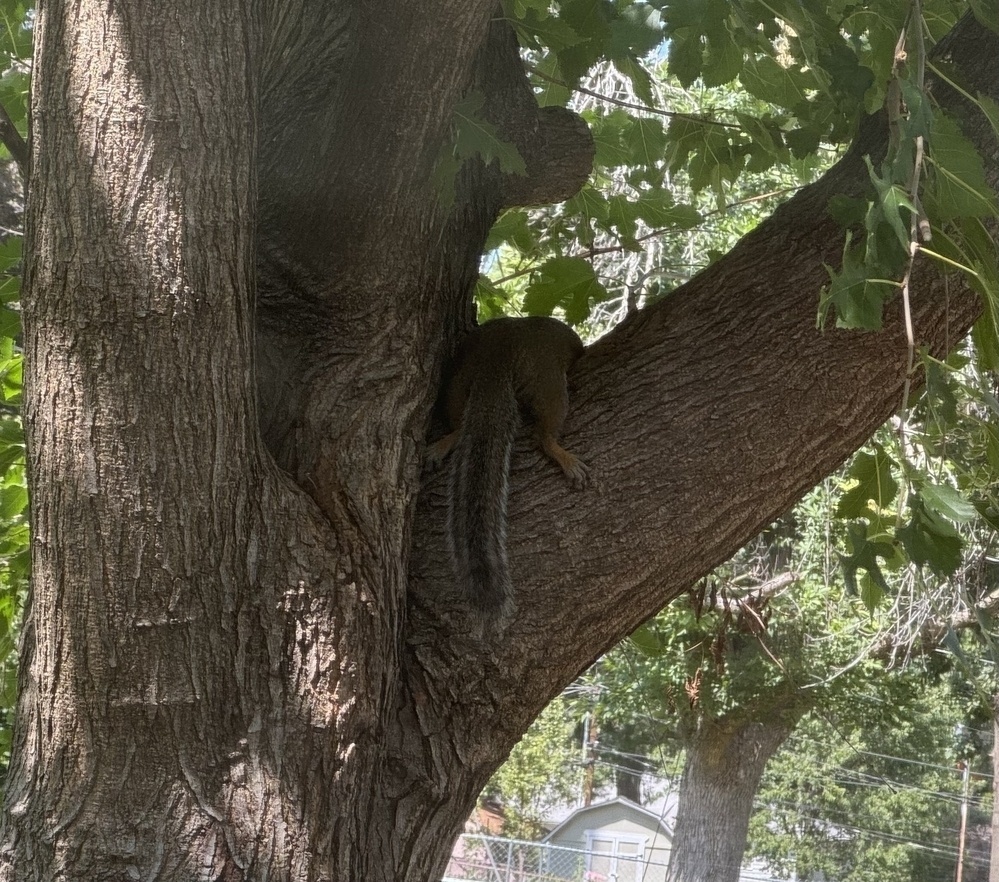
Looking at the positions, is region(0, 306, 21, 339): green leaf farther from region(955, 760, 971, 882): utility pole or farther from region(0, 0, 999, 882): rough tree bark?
region(955, 760, 971, 882): utility pole

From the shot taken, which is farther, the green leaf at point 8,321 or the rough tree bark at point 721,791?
the rough tree bark at point 721,791

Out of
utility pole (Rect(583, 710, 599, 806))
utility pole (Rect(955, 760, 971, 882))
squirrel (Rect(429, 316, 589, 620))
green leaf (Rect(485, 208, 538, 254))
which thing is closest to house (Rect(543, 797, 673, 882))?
utility pole (Rect(583, 710, 599, 806))

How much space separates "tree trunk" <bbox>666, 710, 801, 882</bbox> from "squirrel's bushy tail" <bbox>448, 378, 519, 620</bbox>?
8396 mm

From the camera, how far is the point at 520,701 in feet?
6.36

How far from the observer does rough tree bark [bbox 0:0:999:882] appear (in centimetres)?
159

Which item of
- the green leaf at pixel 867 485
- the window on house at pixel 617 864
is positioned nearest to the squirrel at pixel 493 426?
the green leaf at pixel 867 485

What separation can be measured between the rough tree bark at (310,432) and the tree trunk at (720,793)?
861 centimetres

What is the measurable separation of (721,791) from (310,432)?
9411mm

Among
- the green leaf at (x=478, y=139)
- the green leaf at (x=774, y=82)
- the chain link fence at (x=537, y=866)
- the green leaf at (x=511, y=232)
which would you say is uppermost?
the green leaf at (x=774, y=82)

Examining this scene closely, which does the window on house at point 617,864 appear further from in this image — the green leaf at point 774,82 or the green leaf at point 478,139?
the green leaf at point 478,139

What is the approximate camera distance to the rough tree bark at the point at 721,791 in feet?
33.1

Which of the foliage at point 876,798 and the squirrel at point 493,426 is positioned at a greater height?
the squirrel at point 493,426

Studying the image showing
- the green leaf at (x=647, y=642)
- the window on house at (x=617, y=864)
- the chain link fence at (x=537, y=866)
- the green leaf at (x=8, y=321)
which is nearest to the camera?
the green leaf at (x=8, y=321)

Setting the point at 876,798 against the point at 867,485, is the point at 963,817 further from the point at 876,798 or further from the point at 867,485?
the point at 867,485
